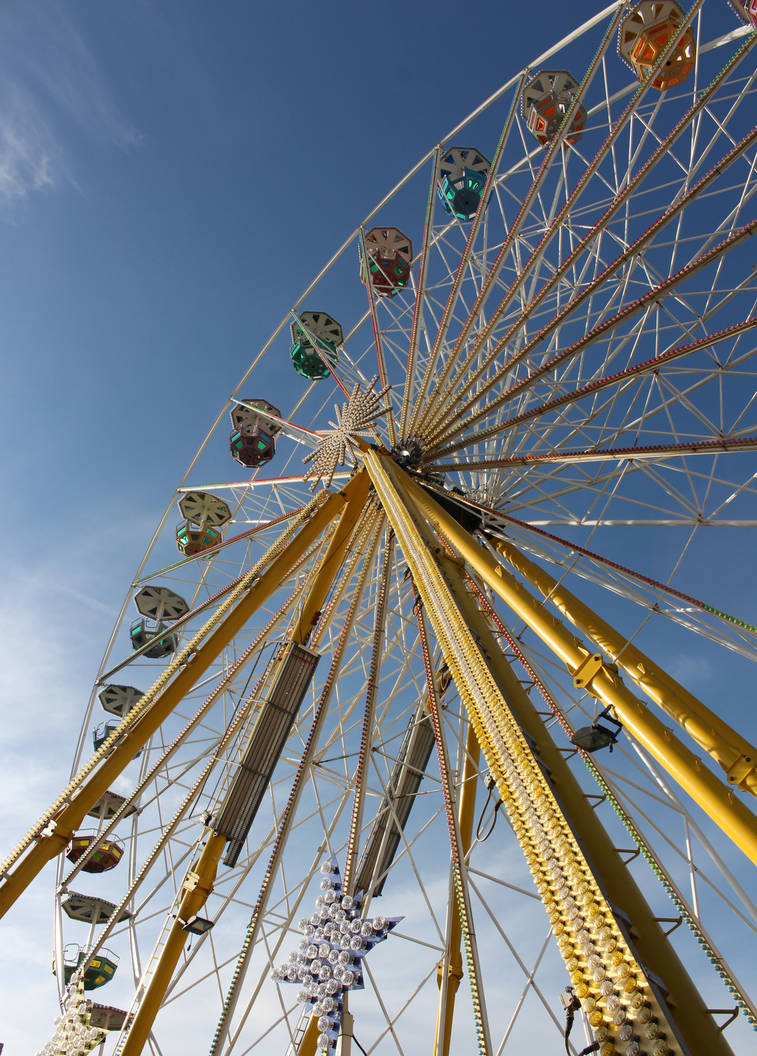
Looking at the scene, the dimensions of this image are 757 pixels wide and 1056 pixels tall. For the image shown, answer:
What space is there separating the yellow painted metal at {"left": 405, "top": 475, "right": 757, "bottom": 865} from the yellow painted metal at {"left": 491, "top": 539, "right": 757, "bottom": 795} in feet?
1.55

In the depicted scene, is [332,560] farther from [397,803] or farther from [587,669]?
[587,669]

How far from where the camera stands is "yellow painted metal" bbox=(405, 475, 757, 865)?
18.5 feet

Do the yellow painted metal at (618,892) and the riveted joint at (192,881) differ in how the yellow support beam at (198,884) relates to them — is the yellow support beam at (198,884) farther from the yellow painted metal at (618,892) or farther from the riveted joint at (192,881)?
the yellow painted metal at (618,892)

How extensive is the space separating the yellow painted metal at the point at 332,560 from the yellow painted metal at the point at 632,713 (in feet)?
10.4

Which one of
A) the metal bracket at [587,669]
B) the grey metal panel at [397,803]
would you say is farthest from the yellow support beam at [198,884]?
the metal bracket at [587,669]

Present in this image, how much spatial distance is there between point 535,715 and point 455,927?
23.3ft

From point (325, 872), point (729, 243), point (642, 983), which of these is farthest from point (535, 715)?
point (729, 243)

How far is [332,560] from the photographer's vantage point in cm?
1377

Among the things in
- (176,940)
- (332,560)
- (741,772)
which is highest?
(332,560)

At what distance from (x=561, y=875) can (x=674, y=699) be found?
164 inches

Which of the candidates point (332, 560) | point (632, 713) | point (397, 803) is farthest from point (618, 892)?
point (397, 803)

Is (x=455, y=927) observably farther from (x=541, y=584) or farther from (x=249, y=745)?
(x=541, y=584)

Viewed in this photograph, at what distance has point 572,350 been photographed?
33.8 feet

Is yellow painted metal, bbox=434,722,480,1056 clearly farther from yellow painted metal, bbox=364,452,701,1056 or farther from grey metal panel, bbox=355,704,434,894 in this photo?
yellow painted metal, bbox=364,452,701,1056
